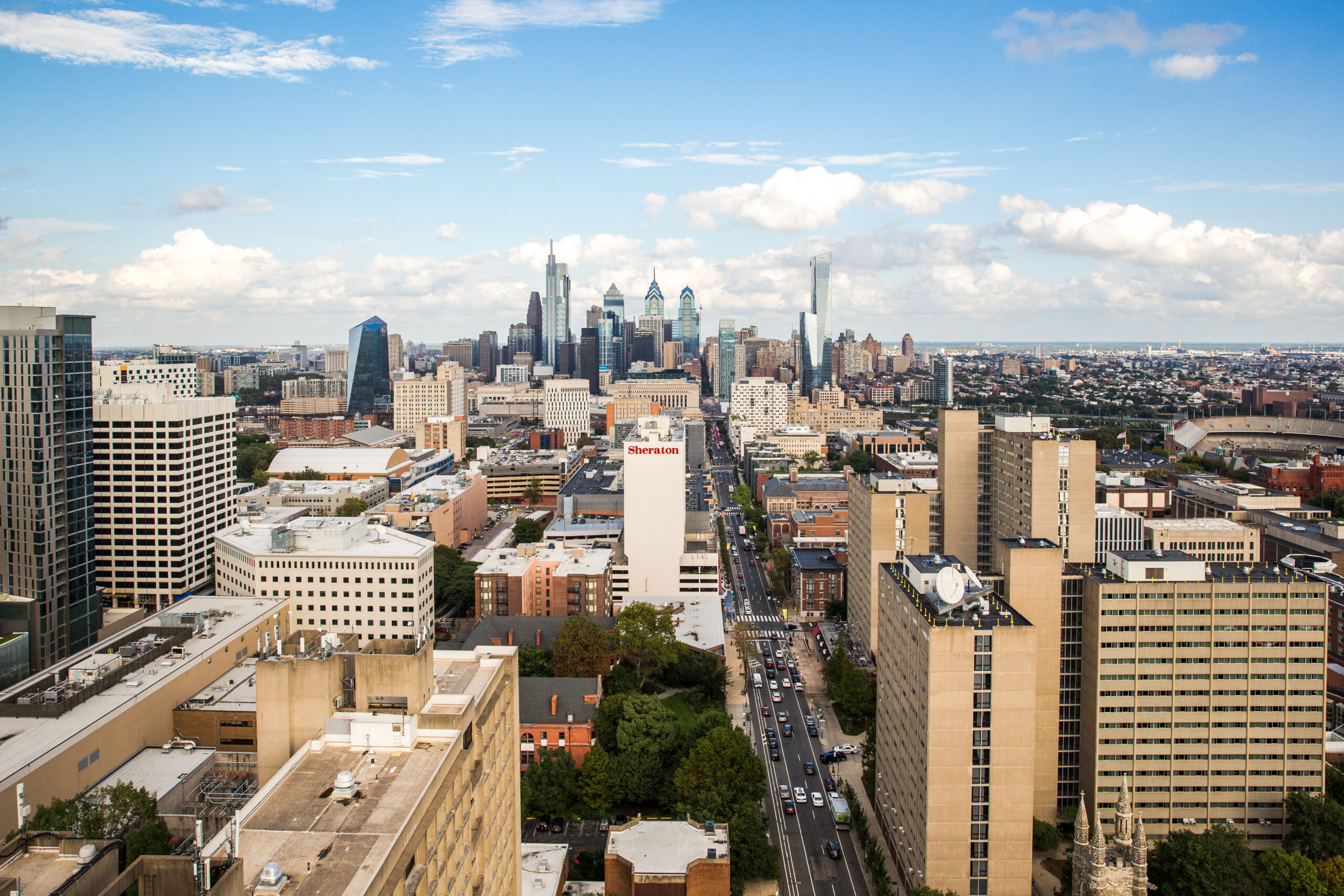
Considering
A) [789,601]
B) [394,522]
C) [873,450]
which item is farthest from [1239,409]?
[394,522]

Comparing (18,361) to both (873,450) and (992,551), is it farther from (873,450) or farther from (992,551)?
(873,450)

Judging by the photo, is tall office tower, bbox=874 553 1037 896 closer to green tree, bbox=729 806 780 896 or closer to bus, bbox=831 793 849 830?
green tree, bbox=729 806 780 896

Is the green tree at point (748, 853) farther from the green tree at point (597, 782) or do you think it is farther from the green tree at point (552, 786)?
→ the green tree at point (552, 786)

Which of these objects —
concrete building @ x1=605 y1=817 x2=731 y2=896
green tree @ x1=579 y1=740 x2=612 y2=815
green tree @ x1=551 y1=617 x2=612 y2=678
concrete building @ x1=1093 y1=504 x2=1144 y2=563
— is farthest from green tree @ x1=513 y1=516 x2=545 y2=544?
concrete building @ x1=605 y1=817 x2=731 y2=896

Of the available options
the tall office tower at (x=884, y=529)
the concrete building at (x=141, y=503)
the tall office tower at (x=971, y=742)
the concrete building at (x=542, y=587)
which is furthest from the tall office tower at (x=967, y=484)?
the concrete building at (x=141, y=503)

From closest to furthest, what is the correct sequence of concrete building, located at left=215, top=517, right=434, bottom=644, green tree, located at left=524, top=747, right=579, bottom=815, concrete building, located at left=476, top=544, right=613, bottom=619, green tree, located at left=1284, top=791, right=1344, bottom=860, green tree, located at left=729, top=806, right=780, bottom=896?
green tree, located at left=729, top=806, right=780, bottom=896 → green tree, located at left=1284, top=791, right=1344, bottom=860 → green tree, located at left=524, top=747, right=579, bottom=815 → concrete building, located at left=215, top=517, right=434, bottom=644 → concrete building, located at left=476, top=544, right=613, bottom=619

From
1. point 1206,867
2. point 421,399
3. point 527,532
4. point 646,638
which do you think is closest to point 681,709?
point 646,638
